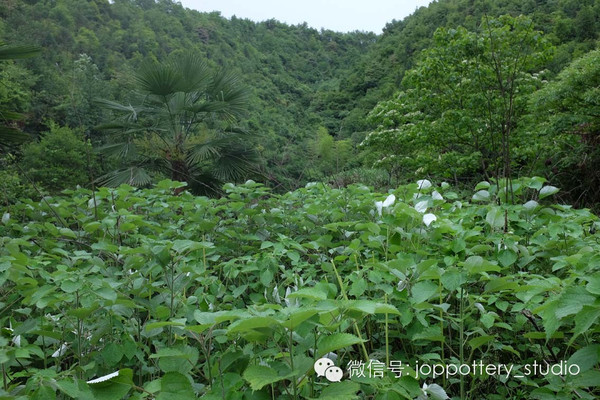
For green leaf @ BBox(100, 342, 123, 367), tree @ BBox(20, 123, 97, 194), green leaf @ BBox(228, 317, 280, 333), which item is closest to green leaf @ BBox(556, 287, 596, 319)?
green leaf @ BBox(228, 317, 280, 333)

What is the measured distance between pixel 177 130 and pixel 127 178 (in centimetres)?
113

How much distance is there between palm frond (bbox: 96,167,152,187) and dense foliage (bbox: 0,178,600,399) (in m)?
A: 4.62

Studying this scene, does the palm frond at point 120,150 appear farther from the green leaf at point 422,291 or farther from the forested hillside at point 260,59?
the green leaf at point 422,291

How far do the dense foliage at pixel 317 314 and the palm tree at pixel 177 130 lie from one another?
198 inches

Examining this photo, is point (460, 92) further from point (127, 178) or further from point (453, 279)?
point (453, 279)

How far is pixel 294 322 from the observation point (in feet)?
1.86

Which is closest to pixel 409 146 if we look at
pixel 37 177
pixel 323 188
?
pixel 323 188

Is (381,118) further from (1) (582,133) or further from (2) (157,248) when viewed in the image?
(2) (157,248)

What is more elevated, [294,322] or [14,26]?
[14,26]

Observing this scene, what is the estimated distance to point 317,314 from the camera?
0.62m

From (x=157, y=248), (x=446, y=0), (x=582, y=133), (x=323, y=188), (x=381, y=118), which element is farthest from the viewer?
(x=446, y=0)

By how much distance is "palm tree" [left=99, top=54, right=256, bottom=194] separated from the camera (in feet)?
A: 20.9

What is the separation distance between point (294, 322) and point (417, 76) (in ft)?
32.3

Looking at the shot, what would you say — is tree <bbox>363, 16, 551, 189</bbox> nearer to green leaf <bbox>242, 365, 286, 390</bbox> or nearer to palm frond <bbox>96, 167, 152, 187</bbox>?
palm frond <bbox>96, 167, 152, 187</bbox>
